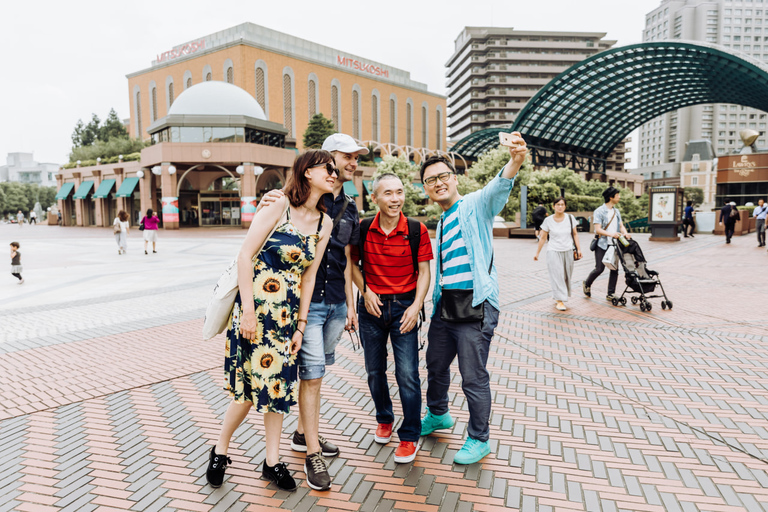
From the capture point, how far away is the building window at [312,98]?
55.9 meters

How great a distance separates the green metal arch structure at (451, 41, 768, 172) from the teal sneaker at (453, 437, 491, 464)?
125 feet

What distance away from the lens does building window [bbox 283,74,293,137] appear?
53594mm

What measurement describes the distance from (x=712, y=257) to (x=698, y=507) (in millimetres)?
14041

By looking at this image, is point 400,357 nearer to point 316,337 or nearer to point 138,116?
point 316,337

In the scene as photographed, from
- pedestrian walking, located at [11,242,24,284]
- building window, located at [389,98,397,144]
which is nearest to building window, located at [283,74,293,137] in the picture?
building window, located at [389,98,397,144]

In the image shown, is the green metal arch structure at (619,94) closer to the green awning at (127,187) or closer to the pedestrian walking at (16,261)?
the green awning at (127,187)

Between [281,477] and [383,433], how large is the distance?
2.55ft

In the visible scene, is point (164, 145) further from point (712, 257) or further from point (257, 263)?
point (257, 263)

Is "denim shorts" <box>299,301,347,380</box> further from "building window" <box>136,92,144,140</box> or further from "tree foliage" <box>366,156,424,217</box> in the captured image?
"building window" <box>136,92,144,140</box>

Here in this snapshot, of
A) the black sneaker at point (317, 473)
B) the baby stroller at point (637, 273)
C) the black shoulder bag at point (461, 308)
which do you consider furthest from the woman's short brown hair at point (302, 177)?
the baby stroller at point (637, 273)

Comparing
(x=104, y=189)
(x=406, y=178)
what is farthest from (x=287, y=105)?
(x=406, y=178)

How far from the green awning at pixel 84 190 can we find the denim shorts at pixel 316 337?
49.0 m

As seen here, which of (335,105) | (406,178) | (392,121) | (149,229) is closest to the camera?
(149,229)

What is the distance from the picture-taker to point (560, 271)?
697 centimetres
